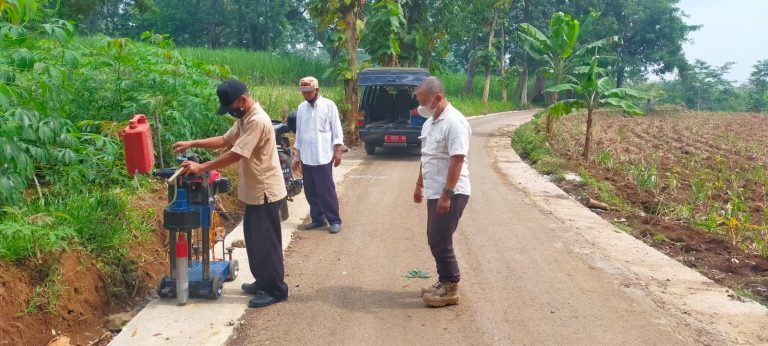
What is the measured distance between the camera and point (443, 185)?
16.8 feet

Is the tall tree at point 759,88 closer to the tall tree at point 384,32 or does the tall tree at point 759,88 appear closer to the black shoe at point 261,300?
the tall tree at point 384,32

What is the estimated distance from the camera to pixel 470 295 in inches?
220

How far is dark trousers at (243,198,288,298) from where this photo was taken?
5094 mm

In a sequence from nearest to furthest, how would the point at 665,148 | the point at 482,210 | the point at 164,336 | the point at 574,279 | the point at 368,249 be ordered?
the point at 164,336 → the point at 574,279 → the point at 368,249 → the point at 482,210 → the point at 665,148

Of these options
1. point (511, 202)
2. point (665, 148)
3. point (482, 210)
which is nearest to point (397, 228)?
point (482, 210)

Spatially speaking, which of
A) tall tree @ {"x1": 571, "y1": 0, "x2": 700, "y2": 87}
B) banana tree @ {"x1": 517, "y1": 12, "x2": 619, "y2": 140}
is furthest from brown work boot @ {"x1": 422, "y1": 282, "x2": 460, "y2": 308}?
tall tree @ {"x1": 571, "y1": 0, "x2": 700, "y2": 87}

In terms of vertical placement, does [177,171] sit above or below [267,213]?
above

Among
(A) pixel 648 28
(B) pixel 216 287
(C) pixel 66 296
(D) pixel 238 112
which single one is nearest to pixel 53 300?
(C) pixel 66 296

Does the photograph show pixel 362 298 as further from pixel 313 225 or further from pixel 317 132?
pixel 317 132

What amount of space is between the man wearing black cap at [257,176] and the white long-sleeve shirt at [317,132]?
7.94 ft

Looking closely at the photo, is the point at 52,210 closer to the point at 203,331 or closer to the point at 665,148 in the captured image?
the point at 203,331

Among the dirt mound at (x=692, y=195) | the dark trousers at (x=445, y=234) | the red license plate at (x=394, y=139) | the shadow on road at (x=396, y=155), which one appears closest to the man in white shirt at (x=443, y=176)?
the dark trousers at (x=445, y=234)

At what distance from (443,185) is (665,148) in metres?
17.6

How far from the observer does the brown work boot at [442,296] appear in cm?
518
